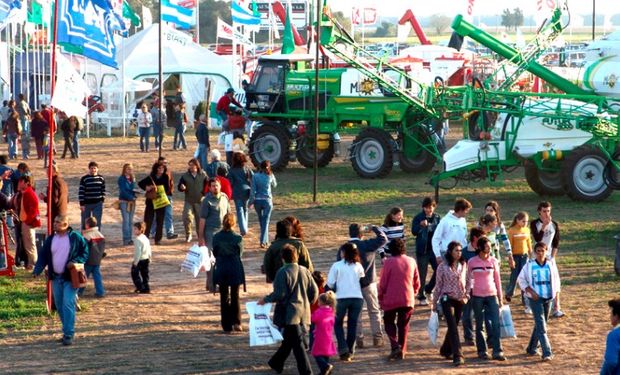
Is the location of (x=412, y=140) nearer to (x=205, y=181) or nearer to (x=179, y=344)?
(x=205, y=181)

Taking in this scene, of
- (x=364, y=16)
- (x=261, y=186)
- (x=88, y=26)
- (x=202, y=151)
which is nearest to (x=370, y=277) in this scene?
(x=261, y=186)

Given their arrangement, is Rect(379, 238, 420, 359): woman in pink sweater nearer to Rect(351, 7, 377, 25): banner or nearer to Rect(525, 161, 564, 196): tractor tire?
Rect(525, 161, 564, 196): tractor tire

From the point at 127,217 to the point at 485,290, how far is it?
8.33 meters

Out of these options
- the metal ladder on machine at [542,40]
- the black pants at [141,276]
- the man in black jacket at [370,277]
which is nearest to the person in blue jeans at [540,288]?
the man in black jacket at [370,277]

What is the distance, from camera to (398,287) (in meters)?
12.8

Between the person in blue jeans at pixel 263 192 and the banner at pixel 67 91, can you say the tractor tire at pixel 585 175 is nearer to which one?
the person in blue jeans at pixel 263 192

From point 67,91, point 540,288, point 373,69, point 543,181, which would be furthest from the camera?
point 373,69

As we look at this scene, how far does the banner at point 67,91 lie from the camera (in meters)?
15.3

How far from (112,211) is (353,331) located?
11557 millimetres

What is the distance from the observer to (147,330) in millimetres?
14375

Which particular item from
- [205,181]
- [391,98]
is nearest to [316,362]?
[205,181]

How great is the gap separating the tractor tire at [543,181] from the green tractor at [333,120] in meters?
3.46

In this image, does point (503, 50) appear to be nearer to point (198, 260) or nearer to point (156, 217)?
point (156, 217)

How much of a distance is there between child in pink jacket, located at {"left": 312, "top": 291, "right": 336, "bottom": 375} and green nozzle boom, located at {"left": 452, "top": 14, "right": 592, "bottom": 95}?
1877 cm
